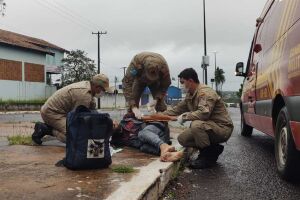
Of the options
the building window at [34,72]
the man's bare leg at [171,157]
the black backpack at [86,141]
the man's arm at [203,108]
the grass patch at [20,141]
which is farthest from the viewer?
the building window at [34,72]

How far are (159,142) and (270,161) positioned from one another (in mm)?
1788

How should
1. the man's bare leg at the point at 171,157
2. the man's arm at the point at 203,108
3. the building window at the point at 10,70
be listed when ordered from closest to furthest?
1. the man's bare leg at the point at 171,157
2. the man's arm at the point at 203,108
3. the building window at the point at 10,70

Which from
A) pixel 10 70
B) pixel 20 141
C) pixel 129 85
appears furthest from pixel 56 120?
pixel 10 70

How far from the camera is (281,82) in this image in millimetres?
5371

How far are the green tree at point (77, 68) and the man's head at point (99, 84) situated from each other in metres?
55.6

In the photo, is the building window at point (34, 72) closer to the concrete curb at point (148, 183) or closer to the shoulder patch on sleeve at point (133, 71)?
the shoulder patch on sleeve at point (133, 71)

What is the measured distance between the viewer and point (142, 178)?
4.65 meters

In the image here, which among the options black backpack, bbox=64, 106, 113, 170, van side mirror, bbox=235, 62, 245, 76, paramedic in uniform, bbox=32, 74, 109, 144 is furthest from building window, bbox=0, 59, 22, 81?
black backpack, bbox=64, 106, 113, 170

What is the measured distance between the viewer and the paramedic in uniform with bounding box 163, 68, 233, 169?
6266mm

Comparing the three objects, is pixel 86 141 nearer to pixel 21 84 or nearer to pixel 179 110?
pixel 179 110

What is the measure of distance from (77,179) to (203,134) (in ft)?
6.73

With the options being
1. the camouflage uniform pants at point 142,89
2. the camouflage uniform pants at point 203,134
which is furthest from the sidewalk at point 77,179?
the camouflage uniform pants at point 142,89

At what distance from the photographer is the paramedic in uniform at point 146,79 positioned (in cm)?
783

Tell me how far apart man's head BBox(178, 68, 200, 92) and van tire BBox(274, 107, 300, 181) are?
1.22m
